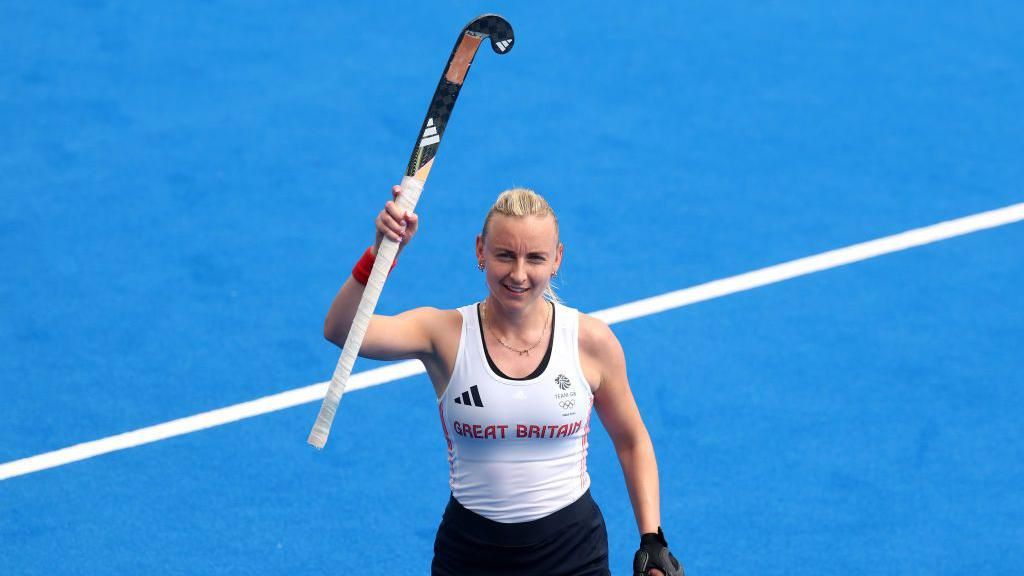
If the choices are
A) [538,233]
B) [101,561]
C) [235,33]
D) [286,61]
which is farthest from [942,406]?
[235,33]

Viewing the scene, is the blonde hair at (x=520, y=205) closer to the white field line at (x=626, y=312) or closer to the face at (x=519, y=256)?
the face at (x=519, y=256)

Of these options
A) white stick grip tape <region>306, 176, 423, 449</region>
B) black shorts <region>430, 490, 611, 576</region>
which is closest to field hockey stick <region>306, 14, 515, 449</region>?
white stick grip tape <region>306, 176, 423, 449</region>

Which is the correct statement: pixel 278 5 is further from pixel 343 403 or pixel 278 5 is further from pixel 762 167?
pixel 343 403

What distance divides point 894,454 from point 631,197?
300cm

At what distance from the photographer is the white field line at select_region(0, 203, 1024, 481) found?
705 cm

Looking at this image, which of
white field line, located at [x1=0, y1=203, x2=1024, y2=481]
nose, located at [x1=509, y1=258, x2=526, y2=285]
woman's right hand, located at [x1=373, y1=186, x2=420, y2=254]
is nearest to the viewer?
woman's right hand, located at [x1=373, y1=186, x2=420, y2=254]

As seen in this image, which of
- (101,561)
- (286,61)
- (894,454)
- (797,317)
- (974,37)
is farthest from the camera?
(974,37)

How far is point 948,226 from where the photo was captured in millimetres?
9305

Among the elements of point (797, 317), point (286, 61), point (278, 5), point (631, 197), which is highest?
point (278, 5)

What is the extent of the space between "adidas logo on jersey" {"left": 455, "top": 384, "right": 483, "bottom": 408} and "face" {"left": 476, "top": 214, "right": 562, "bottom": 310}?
297 millimetres

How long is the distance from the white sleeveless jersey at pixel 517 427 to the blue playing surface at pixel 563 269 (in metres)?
2.10

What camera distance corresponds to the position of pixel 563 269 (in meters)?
8.63

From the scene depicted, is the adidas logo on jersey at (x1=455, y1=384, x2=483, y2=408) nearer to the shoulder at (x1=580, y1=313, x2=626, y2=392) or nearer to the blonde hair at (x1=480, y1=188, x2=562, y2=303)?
the shoulder at (x1=580, y1=313, x2=626, y2=392)

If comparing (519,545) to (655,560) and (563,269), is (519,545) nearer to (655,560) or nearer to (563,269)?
(655,560)
